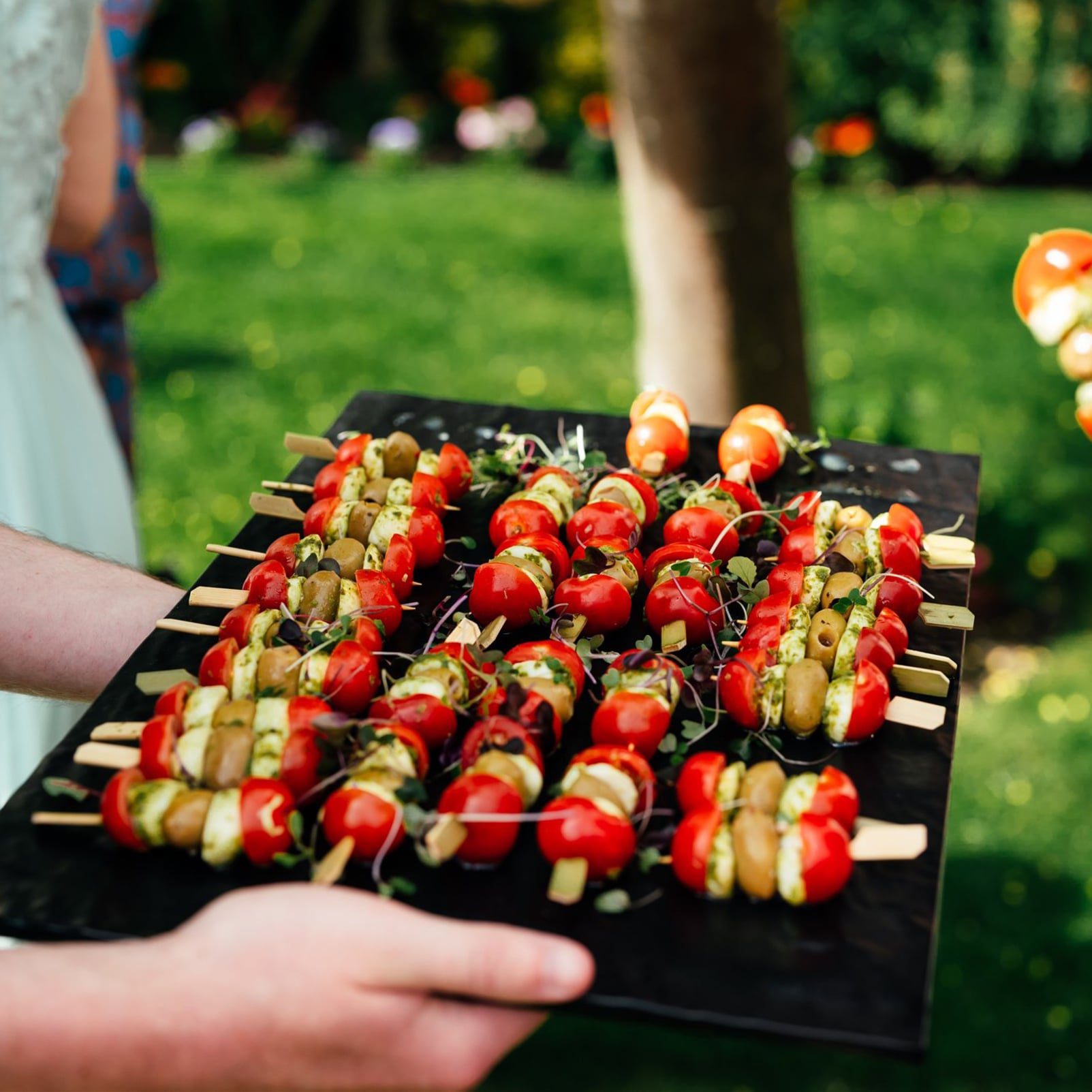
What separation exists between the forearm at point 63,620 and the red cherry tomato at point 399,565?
0.33 meters

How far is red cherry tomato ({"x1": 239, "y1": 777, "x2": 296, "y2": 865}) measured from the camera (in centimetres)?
137

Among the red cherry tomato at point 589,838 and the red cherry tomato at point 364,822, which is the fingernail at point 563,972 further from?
the red cherry tomato at point 364,822

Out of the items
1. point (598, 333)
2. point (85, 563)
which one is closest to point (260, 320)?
point (598, 333)

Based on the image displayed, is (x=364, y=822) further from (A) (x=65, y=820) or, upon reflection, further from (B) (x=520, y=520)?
(B) (x=520, y=520)

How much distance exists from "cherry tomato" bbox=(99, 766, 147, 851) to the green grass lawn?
96 centimetres

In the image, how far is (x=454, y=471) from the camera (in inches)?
81.7

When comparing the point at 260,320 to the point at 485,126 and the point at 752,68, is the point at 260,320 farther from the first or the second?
the point at 752,68

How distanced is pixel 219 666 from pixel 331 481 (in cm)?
52

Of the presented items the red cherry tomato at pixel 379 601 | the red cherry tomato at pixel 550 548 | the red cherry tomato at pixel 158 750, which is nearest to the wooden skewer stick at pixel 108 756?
the red cherry tomato at pixel 158 750

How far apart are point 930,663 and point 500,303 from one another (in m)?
4.70

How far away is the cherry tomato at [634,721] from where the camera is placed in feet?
5.05

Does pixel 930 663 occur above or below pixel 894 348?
above

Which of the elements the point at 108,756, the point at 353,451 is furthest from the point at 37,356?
the point at 108,756

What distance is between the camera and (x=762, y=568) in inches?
76.7
